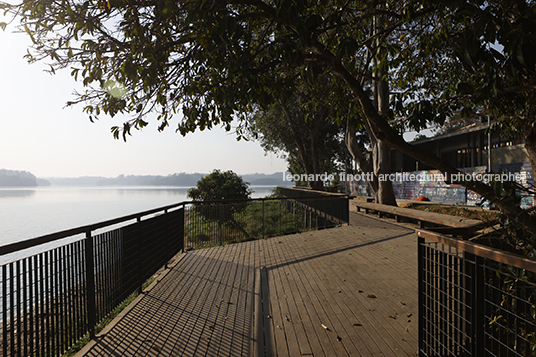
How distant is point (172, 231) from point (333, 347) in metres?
4.27

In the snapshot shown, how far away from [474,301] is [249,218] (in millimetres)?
7079

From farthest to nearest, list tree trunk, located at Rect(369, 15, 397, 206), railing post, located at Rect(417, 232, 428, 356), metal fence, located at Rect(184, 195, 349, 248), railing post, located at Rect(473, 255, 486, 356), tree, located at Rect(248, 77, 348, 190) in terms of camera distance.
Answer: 1. tree, located at Rect(248, 77, 348, 190)
2. tree trunk, located at Rect(369, 15, 397, 206)
3. metal fence, located at Rect(184, 195, 349, 248)
4. railing post, located at Rect(417, 232, 428, 356)
5. railing post, located at Rect(473, 255, 486, 356)

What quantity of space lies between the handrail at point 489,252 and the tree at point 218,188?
500 inches

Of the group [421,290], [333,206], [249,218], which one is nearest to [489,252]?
[421,290]

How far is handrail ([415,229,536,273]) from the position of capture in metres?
1.56

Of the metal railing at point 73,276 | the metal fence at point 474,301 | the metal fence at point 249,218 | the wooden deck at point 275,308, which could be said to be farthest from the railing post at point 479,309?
the metal fence at point 249,218

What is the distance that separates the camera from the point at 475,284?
6.77ft

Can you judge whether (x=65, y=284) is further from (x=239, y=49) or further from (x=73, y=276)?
(x=239, y=49)

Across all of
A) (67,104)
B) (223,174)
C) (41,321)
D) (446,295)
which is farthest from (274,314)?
(223,174)

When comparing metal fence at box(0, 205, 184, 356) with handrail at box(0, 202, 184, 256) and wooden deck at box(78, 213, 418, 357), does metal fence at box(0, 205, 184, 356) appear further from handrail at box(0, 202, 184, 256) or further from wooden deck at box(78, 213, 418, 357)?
wooden deck at box(78, 213, 418, 357)

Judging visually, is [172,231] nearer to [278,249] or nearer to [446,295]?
[278,249]

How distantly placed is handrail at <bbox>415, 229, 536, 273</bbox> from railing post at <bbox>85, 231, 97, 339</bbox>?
3.28 m

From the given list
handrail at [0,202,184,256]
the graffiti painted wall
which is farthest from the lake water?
the graffiti painted wall

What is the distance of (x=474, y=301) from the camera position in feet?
6.82
